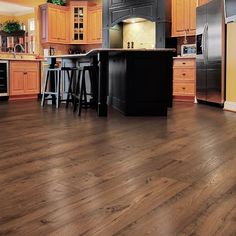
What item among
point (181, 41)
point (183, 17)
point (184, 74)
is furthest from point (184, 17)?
point (184, 74)

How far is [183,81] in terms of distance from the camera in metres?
7.10

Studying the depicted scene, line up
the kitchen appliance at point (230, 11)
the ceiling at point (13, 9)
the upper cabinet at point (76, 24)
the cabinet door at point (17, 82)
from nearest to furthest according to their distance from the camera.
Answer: the kitchen appliance at point (230, 11), the cabinet door at point (17, 82), the ceiling at point (13, 9), the upper cabinet at point (76, 24)

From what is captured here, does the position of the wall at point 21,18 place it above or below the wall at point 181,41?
above

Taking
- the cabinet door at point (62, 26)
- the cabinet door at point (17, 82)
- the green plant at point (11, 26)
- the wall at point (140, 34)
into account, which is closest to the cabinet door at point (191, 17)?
the wall at point (140, 34)

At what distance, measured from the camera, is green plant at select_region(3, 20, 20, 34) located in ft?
29.6

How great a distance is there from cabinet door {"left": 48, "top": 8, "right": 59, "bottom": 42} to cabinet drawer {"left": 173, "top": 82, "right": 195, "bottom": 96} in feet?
11.6

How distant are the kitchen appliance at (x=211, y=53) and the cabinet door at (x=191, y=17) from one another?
648 mm

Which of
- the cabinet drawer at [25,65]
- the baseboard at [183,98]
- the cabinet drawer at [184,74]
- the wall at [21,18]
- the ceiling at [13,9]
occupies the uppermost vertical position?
the ceiling at [13,9]

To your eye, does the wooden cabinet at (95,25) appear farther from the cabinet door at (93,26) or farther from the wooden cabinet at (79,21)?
the wooden cabinet at (79,21)

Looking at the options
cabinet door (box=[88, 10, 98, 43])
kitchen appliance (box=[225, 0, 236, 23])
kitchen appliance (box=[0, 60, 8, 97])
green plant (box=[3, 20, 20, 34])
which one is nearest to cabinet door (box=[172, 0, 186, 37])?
kitchen appliance (box=[225, 0, 236, 23])

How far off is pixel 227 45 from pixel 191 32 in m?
1.82

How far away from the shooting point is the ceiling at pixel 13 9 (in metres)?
8.72

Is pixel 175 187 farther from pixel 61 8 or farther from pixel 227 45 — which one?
pixel 61 8

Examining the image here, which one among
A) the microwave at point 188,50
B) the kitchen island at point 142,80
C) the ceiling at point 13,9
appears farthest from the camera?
the ceiling at point 13,9
